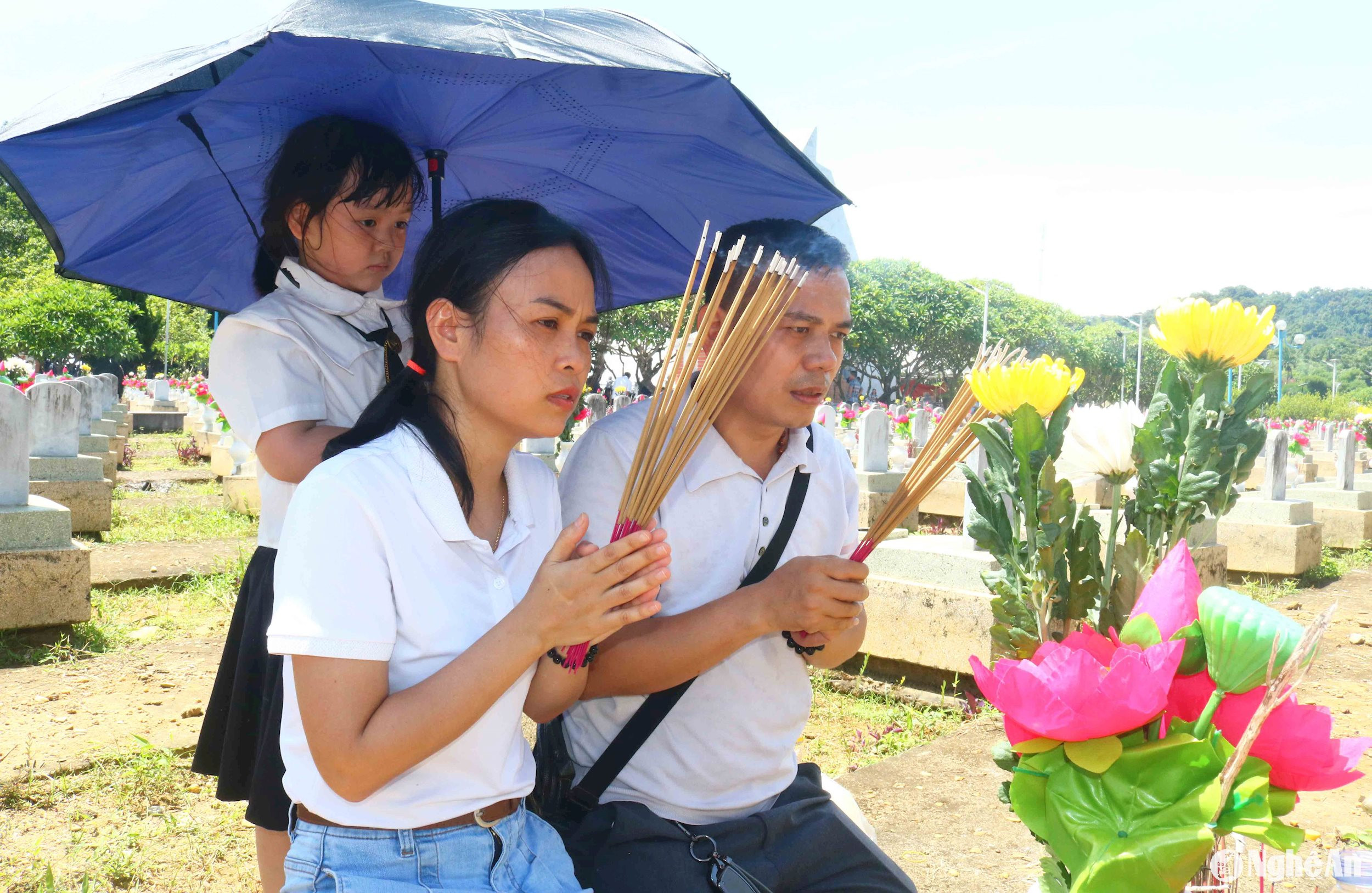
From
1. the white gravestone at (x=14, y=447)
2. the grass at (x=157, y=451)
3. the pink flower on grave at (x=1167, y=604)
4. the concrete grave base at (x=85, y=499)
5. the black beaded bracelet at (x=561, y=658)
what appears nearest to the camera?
the pink flower on grave at (x=1167, y=604)

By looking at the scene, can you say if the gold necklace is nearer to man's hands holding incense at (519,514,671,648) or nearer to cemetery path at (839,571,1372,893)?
man's hands holding incense at (519,514,671,648)

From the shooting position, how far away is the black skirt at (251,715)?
1.84 metres

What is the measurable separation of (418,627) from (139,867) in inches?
79.0

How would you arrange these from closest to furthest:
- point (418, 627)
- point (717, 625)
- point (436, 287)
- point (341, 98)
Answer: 1. point (418, 627)
2. point (436, 287)
3. point (717, 625)
4. point (341, 98)

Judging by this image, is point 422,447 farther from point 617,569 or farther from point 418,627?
point 617,569

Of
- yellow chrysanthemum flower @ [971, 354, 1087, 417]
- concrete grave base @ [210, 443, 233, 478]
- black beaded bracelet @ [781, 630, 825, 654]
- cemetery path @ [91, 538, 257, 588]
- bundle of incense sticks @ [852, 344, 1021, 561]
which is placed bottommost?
cemetery path @ [91, 538, 257, 588]

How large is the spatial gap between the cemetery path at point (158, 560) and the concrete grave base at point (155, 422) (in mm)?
13757

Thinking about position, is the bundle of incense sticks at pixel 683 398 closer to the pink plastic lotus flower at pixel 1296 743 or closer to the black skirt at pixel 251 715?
the pink plastic lotus flower at pixel 1296 743

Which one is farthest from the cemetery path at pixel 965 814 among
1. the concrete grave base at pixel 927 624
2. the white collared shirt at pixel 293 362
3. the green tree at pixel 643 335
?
the green tree at pixel 643 335

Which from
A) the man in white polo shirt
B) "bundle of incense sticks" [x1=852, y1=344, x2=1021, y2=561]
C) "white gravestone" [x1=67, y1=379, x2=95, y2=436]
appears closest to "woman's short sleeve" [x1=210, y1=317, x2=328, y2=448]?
the man in white polo shirt

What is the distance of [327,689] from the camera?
127cm

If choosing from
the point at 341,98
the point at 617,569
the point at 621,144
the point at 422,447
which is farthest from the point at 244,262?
the point at 617,569

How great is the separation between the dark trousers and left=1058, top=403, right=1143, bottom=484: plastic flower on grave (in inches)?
31.7

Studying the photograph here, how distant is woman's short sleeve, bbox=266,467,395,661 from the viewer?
126cm
